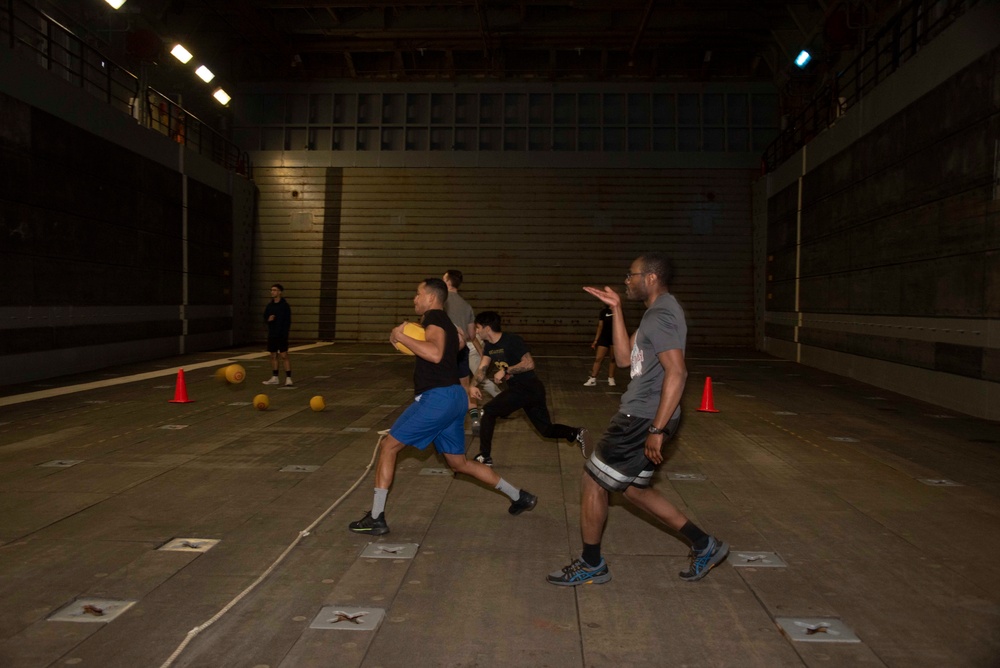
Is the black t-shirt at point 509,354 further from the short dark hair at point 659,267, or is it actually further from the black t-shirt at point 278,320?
the black t-shirt at point 278,320

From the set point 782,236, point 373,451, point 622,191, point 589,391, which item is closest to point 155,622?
point 373,451

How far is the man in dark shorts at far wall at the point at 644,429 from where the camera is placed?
14.4ft

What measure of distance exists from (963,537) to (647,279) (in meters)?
3.17

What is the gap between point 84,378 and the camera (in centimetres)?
1556

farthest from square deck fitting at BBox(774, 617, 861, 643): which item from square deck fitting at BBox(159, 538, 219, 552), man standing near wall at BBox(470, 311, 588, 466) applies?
man standing near wall at BBox(470, 311, 588, 466)

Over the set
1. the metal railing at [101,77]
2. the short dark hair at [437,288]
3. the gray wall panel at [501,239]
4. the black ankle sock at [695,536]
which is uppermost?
the metal railing at [101,77]

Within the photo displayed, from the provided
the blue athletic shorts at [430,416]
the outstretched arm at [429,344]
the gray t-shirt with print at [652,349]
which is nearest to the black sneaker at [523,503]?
the blue athletic shorts at [430,416]

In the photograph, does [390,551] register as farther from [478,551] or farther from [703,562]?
[703,562]

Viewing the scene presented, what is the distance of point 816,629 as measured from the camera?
4.00 m

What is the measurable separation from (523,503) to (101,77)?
2122cm

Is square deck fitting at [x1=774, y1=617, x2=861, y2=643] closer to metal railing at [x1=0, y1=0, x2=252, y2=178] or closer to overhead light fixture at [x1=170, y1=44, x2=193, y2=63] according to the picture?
metal railing at [x1=0, y1=0, x2=252, y2=178]

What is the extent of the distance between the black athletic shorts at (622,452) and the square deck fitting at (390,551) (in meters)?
1.47

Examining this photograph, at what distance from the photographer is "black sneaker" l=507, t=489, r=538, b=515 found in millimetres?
6145

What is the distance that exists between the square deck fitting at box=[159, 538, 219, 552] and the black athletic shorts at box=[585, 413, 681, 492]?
264cm
